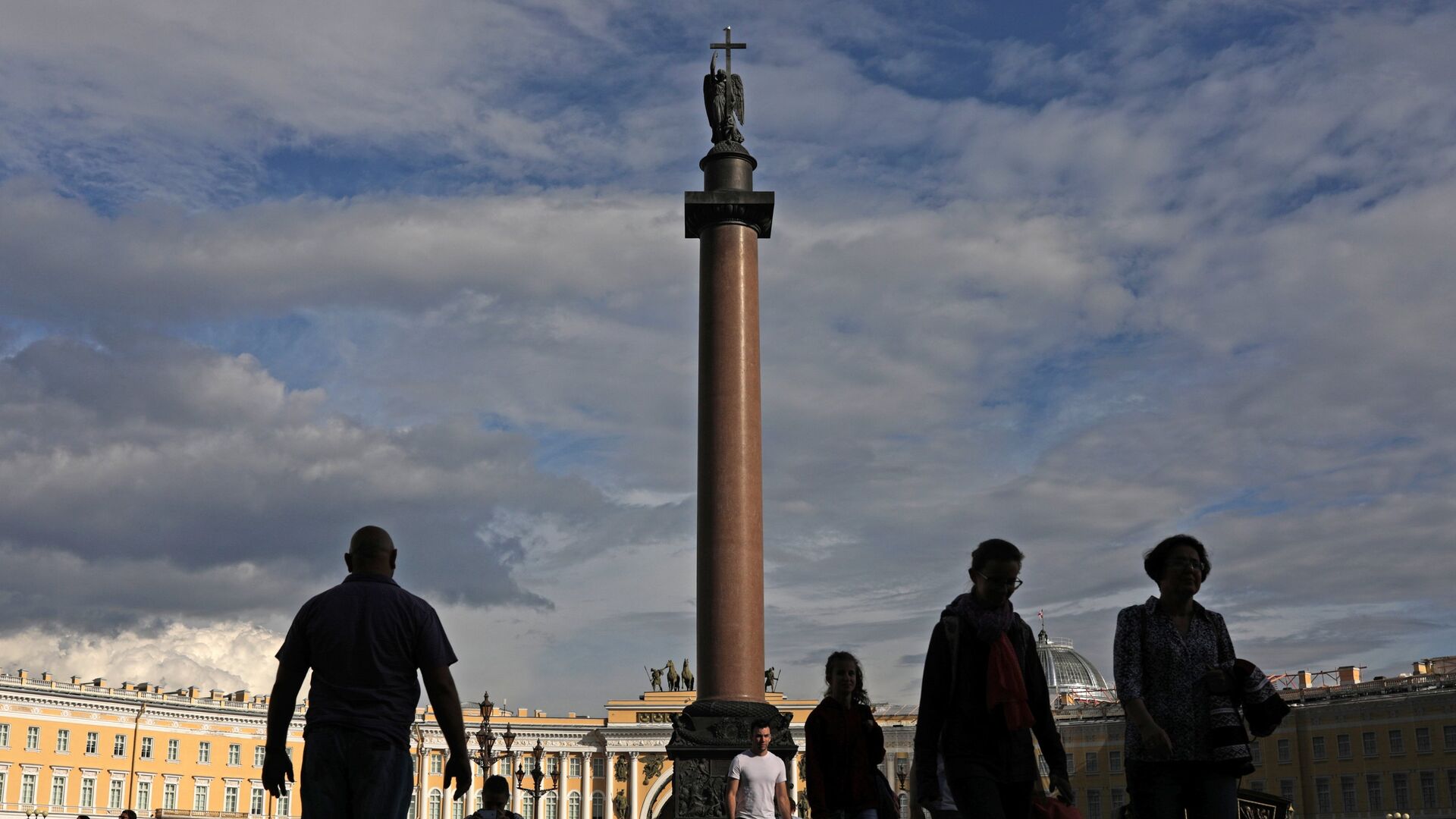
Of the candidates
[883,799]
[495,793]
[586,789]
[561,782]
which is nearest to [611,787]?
[586,789]

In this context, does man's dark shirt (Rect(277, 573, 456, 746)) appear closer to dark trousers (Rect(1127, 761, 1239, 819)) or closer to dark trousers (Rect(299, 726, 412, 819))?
dark trousers (Rect(299, 726, 412, 819))

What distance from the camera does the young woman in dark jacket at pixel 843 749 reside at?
31.0 ft

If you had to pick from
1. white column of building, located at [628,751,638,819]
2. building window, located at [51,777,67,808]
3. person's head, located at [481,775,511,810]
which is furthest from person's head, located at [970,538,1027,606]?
white column of building, located at [628,751,638,819]

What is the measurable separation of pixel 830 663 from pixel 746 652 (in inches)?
445

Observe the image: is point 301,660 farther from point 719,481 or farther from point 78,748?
point 78,748

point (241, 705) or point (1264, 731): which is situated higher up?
point (241, 705)

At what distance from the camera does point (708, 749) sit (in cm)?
2019

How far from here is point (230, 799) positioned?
87.2m

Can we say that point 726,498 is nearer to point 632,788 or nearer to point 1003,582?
point 1003,582

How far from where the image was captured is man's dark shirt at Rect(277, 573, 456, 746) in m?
7.42

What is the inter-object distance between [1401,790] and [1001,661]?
65073 millimetres

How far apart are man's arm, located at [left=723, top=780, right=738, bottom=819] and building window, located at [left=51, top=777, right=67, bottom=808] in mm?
78028

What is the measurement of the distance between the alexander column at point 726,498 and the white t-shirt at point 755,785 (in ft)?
31.5

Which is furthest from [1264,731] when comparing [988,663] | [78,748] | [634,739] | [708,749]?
[634,739]
